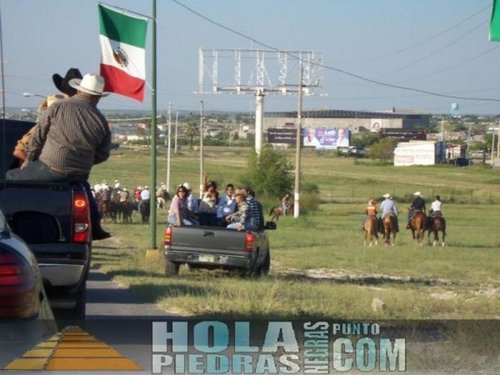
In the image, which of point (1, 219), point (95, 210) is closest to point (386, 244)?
point (95, 210)

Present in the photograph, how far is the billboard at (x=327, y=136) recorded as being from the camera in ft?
425

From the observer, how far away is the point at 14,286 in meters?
4.19

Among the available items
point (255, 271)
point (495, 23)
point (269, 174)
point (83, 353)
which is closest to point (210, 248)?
point (255, 271)

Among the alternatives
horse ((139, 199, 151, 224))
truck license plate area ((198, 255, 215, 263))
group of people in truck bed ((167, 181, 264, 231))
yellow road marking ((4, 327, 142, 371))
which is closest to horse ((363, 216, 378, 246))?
horse ((139, 199, 151, 224))

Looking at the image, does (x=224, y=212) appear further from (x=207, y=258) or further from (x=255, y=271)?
(x=207, y=258)

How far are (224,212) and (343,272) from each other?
17.0ft

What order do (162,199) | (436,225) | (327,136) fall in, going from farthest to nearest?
(327,136)
(162,199)
(436,225)

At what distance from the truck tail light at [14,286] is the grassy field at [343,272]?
18.3 feet

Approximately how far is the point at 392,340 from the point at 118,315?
3.18 metres

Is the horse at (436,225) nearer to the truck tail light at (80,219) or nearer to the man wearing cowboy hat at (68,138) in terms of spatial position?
the man wearing cowboy hat at (68,138)

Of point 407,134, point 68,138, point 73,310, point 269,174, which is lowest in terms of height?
point 269,174

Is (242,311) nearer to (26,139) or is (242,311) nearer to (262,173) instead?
(26,139)

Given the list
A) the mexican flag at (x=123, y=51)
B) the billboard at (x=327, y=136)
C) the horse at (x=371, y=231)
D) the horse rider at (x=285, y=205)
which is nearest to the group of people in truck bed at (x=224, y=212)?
the mexican flag at (x=123, y=51)

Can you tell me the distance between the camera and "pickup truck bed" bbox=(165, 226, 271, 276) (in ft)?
55.6
